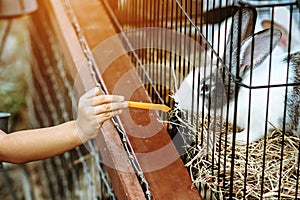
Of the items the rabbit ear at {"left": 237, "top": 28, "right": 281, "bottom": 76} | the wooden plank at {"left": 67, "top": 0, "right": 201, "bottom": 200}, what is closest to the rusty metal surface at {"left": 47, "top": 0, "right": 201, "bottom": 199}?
the wooden plank at {"left": 67, "top": 0, "right": 201, "bottom": 200}

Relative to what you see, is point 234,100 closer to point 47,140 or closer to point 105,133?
point 105,133

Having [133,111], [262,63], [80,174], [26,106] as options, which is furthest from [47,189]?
[262,63]

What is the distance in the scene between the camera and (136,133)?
204cm

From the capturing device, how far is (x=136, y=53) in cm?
250

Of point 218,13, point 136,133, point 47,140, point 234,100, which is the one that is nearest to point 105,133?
point 136,133

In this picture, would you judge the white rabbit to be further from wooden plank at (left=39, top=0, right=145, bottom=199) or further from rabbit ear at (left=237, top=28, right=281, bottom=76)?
wooden plank at (left=39, top=0, right=145, bottom=199)

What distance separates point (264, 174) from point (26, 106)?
2455 millimetres

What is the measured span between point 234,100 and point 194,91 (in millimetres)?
187

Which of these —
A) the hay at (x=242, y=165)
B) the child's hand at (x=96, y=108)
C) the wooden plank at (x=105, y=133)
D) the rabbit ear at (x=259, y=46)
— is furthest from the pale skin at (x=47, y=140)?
the rabbit ear at (x=259, y=46)

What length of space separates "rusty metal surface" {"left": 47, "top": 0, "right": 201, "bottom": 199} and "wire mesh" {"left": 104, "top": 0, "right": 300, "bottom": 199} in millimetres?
46

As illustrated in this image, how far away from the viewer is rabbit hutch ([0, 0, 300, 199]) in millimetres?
1710

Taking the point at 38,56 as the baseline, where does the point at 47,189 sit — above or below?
below

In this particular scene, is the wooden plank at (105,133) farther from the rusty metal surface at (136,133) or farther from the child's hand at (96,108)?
the child's hand at (96,108)

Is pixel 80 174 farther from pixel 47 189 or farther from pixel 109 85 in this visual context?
pixel 109 85
